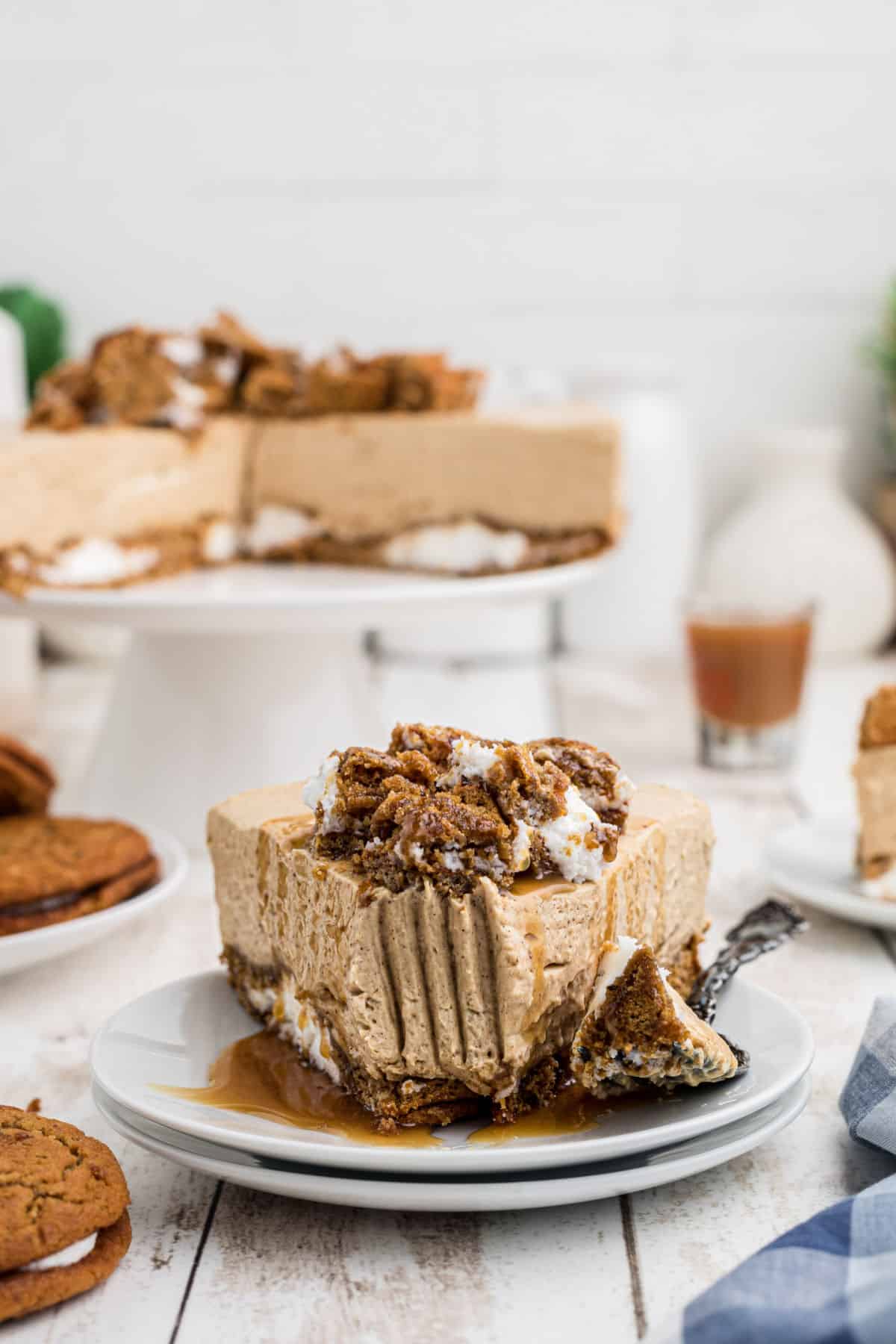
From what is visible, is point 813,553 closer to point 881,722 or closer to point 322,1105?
point 881,722

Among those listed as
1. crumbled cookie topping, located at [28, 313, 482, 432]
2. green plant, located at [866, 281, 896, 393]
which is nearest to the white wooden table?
crumbled cookie topping, located at [28, 313, 482, 432]

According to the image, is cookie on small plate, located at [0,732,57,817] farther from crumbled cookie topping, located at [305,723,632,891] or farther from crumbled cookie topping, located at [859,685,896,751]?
crumbled cookie topping, located at [859,685,896,751]

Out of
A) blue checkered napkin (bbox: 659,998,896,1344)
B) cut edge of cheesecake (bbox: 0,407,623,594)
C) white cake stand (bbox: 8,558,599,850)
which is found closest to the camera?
blue checkered napkin (bbox: 659,998,896,1344)

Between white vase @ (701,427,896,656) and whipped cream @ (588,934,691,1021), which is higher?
whipped cream @ (588,934,691,1021)

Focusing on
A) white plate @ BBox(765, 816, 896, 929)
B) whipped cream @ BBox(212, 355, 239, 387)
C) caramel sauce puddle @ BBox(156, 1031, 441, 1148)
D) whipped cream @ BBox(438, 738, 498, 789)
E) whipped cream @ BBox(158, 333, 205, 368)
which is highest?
whipped cream @ BBox(158, 333, 205, 368)

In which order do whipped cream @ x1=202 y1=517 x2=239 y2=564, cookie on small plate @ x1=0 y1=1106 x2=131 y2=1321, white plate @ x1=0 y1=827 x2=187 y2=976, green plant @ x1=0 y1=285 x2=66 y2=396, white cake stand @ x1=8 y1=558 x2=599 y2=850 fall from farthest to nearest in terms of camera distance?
1. green plant @ x1=0 y1=285 x2=66 y2=396
2. whipped cream @ x1=202 y1=517 x2=239 y2=564
3. white cake stand @ x1=8 y1=558 x2=599 y2=850
4. white plate @ x1=0 y1=827 x2=187 y2=976
5. cookie on small plate @ x1=0 y1=1106 x2=131 y2=1321

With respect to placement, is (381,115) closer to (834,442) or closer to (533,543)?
(834,442)

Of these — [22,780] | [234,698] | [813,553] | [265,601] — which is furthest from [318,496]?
[813,553]

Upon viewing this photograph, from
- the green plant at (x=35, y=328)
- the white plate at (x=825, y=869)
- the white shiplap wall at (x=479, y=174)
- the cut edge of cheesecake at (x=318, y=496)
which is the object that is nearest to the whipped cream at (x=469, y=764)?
the white plate at (x=825, y=869)
